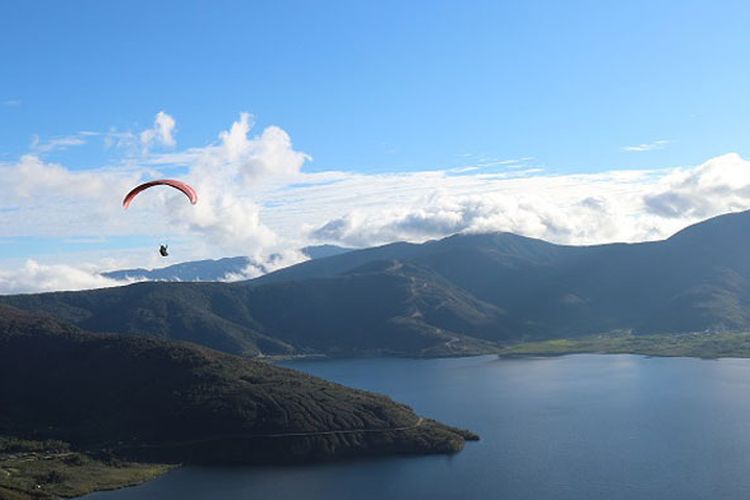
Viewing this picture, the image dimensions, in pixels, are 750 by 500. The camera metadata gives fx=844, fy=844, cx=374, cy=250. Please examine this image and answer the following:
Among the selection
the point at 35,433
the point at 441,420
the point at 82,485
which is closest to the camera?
the point at 82,485

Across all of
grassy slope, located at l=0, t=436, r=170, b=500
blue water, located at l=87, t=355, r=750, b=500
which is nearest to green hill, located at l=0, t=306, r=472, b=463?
grassy slope, located at l=0, t=436, r=170, b=500

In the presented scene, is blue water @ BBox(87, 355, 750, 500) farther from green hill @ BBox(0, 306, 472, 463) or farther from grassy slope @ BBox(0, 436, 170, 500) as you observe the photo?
green hill @ BBox(0, 306, 472, 463)

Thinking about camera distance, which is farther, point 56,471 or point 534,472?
point 56,471

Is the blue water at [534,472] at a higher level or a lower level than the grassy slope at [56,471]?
lower

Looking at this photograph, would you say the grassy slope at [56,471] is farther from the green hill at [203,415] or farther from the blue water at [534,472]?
the green hill at [203,415]

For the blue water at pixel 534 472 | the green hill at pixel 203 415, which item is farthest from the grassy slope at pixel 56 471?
the green hill at pixel 203 415

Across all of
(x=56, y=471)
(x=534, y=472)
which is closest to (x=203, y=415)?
(x=56, y=471)

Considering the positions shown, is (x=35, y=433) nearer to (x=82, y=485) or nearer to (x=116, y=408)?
(x=116, y=408)

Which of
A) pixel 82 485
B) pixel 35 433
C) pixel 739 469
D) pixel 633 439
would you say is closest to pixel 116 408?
pixel 35 433

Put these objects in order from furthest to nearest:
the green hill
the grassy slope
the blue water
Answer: the green hill
the grassy slope
the blue water

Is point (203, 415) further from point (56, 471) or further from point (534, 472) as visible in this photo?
point (534, 472)

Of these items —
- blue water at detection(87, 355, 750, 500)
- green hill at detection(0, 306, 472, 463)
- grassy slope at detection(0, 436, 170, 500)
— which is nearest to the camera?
blue water at detection(87, 355, 750, 500)
